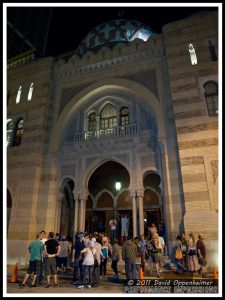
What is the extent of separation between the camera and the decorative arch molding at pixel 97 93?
40.8 feet

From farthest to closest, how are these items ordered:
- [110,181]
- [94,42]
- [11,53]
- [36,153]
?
1. [11,53]
2. [94,42]
3. [110,181]
4. [36,153]

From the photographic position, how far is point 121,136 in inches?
492

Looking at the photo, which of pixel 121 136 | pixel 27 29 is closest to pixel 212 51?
pixel 121 136

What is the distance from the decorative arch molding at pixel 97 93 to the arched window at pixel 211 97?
2448mm

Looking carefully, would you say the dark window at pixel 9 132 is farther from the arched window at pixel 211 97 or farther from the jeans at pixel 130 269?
the arched window at pixel 211 97

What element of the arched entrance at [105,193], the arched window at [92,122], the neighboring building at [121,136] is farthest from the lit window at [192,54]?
the arched entrance at [105,193]

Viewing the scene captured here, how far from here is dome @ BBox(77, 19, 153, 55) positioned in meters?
17.4

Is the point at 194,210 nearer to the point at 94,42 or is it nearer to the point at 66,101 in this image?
the point at 66,101

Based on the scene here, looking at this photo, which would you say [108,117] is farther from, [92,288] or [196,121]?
[92,288]

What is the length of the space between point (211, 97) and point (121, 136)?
16.5 ft

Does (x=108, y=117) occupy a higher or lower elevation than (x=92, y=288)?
higher

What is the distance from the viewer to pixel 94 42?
697 inches

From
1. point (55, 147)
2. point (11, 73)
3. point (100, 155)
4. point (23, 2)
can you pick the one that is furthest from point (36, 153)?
point (23, 2)

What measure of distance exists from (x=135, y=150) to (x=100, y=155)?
208cm
